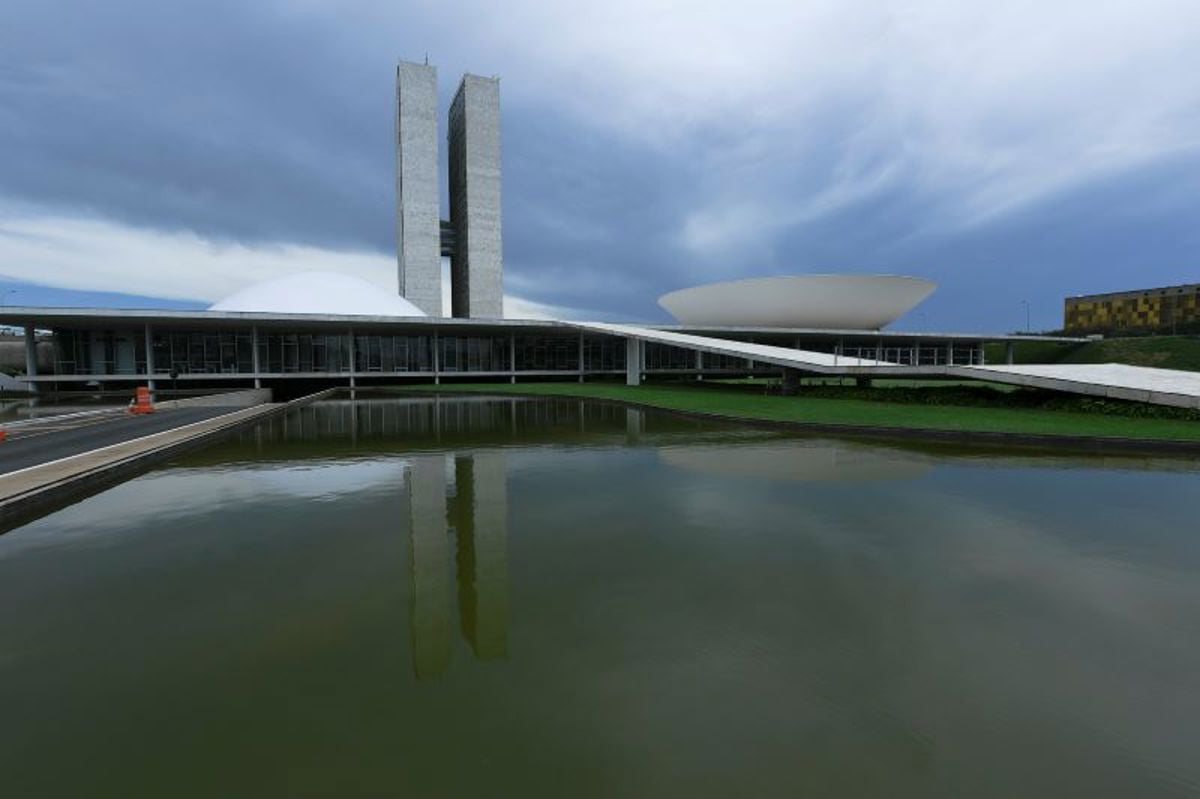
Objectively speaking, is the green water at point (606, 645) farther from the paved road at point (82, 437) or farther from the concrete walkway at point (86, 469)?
the paved road at point (82, 437)

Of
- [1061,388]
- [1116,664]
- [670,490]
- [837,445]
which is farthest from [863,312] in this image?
[1116,664]

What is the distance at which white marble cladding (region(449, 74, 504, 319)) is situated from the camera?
5797cm

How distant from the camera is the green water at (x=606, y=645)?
2408 millimetres

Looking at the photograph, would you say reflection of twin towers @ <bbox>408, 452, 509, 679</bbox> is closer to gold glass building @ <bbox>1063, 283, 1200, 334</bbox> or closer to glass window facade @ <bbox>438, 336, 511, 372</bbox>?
glass window facade @ <bbox>438, 336, 511, 372</bbox>

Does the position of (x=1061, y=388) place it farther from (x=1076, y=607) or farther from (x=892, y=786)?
(x=892, y=786)

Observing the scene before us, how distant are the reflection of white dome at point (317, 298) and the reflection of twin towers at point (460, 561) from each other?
35079 millimetres

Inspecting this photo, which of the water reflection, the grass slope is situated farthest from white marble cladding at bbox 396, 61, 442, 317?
the grass slope

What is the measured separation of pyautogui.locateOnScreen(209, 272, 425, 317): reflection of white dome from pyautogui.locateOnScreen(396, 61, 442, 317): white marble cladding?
8.22 meters

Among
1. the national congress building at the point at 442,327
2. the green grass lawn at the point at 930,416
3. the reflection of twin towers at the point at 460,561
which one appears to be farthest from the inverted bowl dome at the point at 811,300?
the reflection of twin towers at the point at 460,561

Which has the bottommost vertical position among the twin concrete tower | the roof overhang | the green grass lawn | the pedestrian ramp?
the green grass lawn

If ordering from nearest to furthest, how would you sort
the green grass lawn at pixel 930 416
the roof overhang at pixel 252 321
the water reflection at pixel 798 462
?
the water reflection at pixel 798 462 → the green grass lawn at pixel 930 416 → the roof overhang at pixel 252 321

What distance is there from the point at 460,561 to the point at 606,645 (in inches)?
74.1

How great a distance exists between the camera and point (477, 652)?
3.36m

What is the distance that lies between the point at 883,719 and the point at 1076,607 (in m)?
2.24
